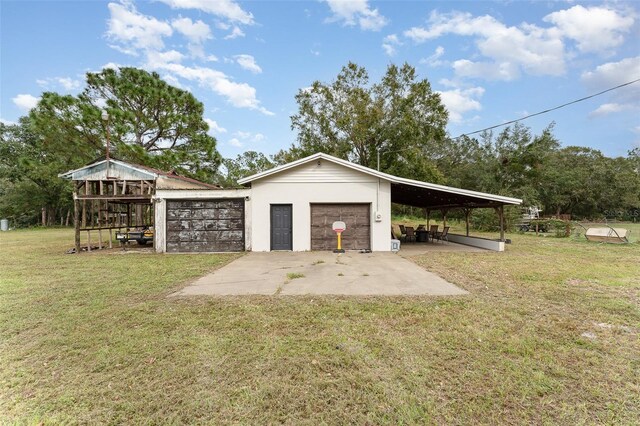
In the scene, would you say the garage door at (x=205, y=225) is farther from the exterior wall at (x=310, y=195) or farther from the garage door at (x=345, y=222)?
the garage door at (x=345, y=222)

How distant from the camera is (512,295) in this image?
539 centimetres

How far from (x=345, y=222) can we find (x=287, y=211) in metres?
2.33

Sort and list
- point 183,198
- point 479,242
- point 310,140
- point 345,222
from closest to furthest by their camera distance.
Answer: point 183,198 → point 345,222 → point 479,242 → point 310,140

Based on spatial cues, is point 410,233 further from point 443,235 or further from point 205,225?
point 205,225

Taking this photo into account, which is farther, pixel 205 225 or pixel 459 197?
pixel 459 197

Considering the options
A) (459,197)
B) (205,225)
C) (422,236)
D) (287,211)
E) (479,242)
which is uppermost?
(459,197)

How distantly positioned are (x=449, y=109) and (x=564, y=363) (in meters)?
24.2

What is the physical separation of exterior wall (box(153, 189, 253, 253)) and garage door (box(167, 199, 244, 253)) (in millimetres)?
161

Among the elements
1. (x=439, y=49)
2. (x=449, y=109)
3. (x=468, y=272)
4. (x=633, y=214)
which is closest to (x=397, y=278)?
(x=468, y=272)

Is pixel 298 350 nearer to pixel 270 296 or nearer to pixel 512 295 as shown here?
pixel 270 296

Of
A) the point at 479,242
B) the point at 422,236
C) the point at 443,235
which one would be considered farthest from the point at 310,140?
the point at 479,242

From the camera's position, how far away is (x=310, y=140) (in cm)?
2402

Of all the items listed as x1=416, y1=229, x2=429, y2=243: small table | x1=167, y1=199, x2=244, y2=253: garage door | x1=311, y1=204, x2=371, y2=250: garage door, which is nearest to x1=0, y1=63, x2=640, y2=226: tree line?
x1=167, y1=199, x2=244, y2=253: garage door

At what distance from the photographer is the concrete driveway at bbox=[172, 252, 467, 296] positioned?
5.67m
